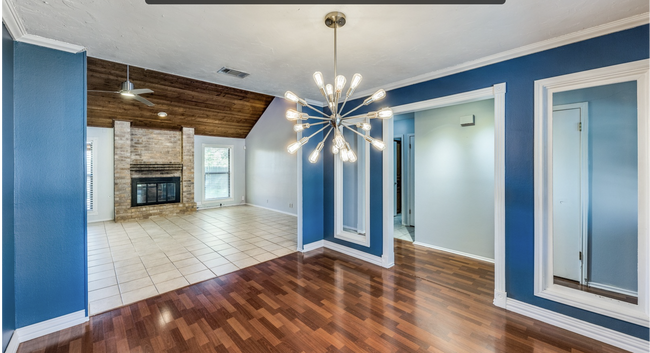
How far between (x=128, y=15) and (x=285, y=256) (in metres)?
3.33

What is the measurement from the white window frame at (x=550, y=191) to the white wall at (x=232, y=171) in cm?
834

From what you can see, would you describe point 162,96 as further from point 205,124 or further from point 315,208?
point 315,208

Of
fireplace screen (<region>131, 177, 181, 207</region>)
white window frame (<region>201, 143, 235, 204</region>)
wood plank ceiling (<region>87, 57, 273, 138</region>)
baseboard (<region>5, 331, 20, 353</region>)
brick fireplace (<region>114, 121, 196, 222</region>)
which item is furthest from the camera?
white window frame (<region>201, 143, 235, 204</region>)

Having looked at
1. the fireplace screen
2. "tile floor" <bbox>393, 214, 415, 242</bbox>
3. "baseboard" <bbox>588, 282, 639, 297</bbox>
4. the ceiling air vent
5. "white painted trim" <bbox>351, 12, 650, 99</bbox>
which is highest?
the ceiling air vent

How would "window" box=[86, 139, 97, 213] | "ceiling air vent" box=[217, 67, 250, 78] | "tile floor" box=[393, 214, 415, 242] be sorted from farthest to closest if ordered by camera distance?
"window" box=[86, 139, 97, 213]
"tile floor" box=[393, 214, 415, 242]
"ceiling air vent" box=[217, 67, 250, 78]

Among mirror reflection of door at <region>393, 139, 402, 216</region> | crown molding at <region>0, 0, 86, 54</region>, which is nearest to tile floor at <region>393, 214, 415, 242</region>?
mirror reflection of door at <region>393, 139, 402, 216</region>

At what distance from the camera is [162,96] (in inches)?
228

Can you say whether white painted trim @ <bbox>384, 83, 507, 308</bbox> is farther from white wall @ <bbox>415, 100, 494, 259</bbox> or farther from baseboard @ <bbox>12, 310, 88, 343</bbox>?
Answer: baseboard @ <bbox>12, 310, 88, 343</bbox>

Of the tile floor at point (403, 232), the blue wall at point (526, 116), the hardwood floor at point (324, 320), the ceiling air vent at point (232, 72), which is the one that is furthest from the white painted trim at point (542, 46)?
the tile floor at point (403, 232)

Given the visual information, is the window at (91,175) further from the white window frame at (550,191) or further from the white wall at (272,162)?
the white window frame at (550,191)

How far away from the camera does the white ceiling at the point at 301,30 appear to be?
175 cm

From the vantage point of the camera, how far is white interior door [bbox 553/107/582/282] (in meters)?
2.95

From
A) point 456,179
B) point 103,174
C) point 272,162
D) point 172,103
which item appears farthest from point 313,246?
point 103,174

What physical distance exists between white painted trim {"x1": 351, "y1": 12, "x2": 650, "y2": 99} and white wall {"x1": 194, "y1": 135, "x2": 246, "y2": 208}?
6.99 meters
